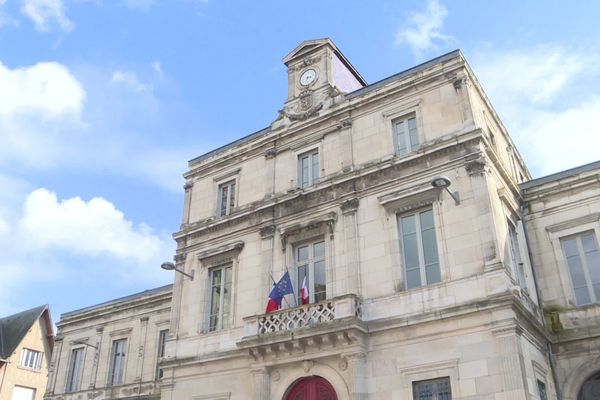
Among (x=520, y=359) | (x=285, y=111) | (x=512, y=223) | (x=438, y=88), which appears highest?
(x=285, y=111)

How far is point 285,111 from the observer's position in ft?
66.9

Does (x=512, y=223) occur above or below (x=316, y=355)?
above

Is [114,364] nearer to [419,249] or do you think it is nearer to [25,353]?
[25,353]

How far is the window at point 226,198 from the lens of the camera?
811 inches

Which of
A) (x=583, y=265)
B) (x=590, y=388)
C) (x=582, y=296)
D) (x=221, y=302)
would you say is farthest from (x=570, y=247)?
(x=221, y=302)

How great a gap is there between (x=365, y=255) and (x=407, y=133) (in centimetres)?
406

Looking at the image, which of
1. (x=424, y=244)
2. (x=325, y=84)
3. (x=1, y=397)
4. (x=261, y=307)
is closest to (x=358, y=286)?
(x=424, y=244)

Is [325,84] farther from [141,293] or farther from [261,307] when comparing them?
[141,293]

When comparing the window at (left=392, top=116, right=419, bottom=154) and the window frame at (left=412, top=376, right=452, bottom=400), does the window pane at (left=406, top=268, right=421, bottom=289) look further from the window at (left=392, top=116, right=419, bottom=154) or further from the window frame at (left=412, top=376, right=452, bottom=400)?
the window at (left=392, top=116, right=419, bottom=154)

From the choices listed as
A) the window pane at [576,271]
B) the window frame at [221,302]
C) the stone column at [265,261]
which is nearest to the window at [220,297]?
the window frame at [221,302]

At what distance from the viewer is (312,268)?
17.2 m

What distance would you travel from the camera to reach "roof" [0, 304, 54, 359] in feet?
125

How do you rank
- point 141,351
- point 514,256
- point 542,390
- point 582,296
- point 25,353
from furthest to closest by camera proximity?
point 25,353, point 141,351, point 582,296, point 514,256, point 542,390

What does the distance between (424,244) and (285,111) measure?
7.80 metres
